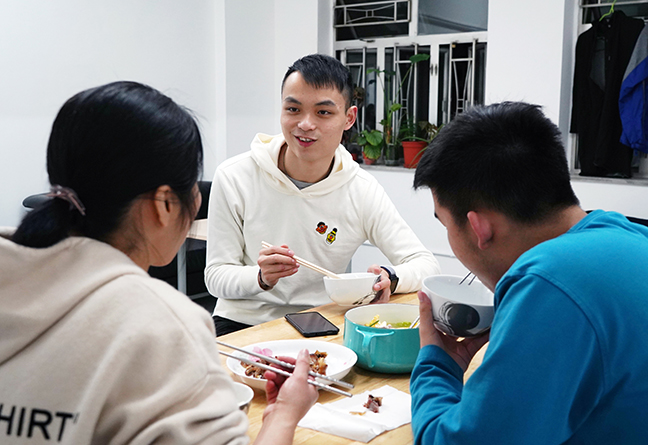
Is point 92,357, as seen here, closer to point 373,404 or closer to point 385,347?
point 373,404

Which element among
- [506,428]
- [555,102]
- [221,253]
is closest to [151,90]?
[506,428]

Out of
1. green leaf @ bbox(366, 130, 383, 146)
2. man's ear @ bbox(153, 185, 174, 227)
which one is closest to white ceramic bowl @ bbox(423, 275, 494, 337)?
man's ear @ bbox(153, 185, 174, 227)

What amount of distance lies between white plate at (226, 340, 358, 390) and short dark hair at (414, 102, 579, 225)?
444 millimetres

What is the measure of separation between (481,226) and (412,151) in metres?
4.21

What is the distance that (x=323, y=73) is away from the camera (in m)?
2.09

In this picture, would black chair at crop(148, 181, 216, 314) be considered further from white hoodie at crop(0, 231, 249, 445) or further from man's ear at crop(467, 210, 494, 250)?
white hoodie at crop(0, 231, 249, 445)

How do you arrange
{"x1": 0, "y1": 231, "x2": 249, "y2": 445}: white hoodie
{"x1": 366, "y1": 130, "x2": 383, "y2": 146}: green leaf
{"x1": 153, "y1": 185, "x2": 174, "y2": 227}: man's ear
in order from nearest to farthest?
1. {"x1": 0, "y1": 231, "x2": 249, "y2": 445}: white hoodie
2. {"x1": 153, "y1": 185, "x2": 174, "y2": 227}: man's ear
3. {"x1": 366, "y1": 130, "x2": 383, "y2": 146}: green leaf

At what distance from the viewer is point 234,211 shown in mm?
2090

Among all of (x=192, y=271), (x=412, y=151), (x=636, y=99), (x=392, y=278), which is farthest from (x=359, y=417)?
(x=412, y=151)

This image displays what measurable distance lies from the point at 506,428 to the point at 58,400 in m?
0.58

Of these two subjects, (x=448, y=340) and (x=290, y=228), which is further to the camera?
(x=290, y=228)

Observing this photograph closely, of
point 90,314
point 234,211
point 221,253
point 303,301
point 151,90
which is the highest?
point 151,90

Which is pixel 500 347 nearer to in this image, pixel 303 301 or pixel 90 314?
pixel 90 314

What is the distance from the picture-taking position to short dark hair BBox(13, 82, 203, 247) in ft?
2.52
